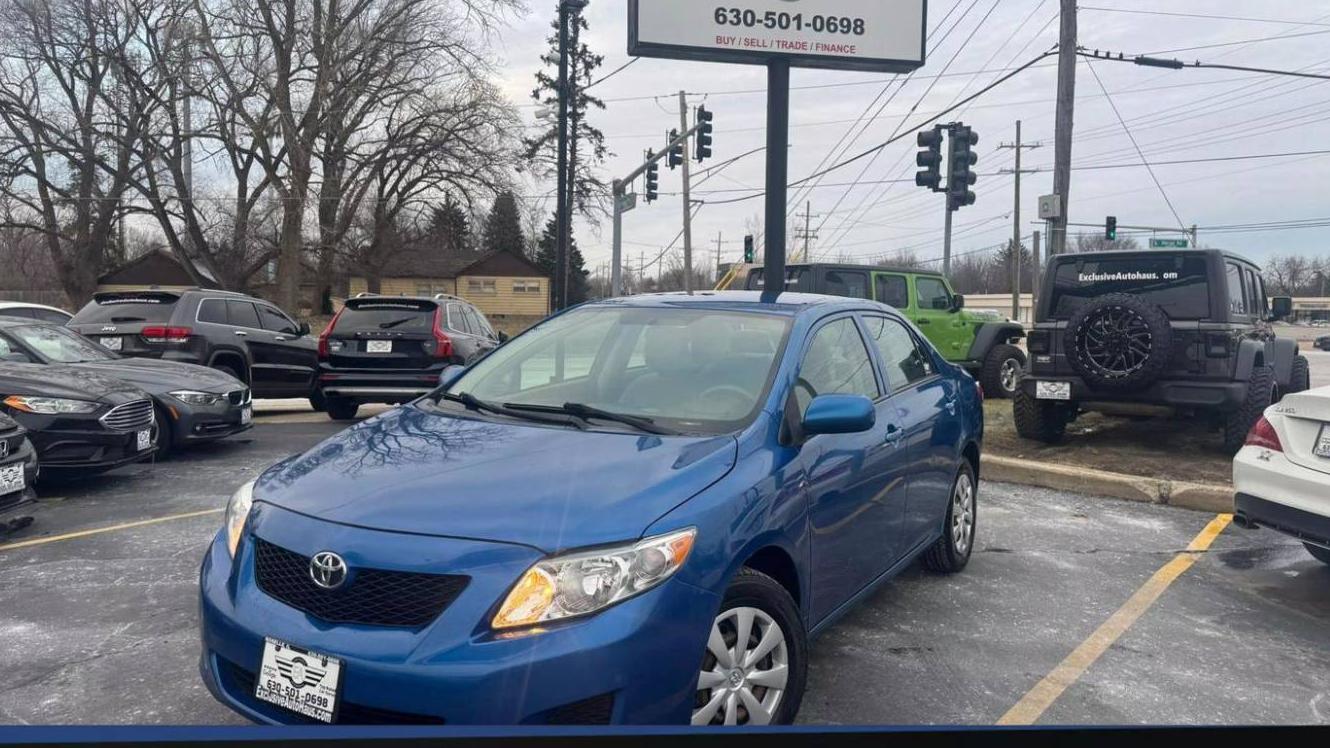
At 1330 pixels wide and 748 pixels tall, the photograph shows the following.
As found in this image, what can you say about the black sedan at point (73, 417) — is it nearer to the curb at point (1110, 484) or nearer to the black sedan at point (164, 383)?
the black sedan at point (164, 383)

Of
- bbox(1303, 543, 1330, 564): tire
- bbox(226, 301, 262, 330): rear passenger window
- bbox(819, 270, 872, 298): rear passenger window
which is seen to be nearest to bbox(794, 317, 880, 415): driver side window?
bbox(1303, 543, 1330, 564): tire

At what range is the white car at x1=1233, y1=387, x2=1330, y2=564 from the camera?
4.69 meters

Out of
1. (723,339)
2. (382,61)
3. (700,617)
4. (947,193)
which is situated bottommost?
(700,617)

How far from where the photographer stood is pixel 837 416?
3.37 meters

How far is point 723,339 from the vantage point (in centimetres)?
400

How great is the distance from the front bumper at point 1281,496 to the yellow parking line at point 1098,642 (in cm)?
60

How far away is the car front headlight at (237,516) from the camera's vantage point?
10.0 ft

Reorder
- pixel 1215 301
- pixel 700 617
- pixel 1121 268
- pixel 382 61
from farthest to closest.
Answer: pixel 382 61
pixel 1121 268
pixel 1215 301
pixel 700 617

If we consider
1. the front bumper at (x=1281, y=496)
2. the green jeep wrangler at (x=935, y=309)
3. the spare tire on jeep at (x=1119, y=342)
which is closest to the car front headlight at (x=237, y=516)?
the front bumper at (x=1281, y=496)

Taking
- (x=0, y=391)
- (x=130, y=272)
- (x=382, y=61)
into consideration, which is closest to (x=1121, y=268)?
(x=0, y=391)

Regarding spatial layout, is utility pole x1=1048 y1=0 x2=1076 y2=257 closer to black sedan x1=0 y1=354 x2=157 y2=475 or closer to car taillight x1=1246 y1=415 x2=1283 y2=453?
car taillight x1=1246 y1=415 x2=1283 y2=453

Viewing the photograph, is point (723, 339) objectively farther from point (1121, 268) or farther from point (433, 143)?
point (433, 143)

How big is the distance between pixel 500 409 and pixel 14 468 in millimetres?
3556

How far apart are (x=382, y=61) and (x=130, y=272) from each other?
110ft
